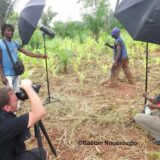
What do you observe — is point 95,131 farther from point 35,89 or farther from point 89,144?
point 35,89

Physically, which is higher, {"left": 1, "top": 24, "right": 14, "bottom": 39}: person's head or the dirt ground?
{"left": 1, "top": 24, "right": 14, "bottom": 39}: person's head

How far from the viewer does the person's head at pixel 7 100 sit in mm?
3023

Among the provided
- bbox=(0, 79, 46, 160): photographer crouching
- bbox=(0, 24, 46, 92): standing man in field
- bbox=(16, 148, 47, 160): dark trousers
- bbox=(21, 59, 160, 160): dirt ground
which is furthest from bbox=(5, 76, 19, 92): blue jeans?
bbox=(0, 79, 46, 160): photographer crouching

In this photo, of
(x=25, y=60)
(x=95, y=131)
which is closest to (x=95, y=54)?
(x=25, y=60)

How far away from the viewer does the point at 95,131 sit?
5020 mm

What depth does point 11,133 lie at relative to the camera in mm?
2939

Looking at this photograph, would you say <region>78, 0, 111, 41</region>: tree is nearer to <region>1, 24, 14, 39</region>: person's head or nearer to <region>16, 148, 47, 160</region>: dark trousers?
<region>1, 24, 14, 39</region>: person's head

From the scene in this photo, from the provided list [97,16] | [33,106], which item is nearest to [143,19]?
[33,106]

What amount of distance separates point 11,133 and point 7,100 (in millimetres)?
288

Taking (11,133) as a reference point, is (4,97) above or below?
above

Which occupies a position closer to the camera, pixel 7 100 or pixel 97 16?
pixel 7 100

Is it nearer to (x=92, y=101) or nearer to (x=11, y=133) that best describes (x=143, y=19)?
(x=11, y=133)

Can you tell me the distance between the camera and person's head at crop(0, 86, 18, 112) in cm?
302

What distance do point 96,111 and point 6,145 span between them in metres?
2.79
